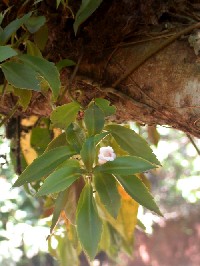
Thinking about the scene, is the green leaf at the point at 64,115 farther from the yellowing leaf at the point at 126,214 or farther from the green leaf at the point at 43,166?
the yellowing leaf at the point at 126,214

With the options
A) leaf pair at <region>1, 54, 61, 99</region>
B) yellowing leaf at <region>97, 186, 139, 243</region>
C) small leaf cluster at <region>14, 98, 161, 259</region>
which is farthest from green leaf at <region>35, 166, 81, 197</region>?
yellowing leaf at <region>97, 186, 139, 243</region>

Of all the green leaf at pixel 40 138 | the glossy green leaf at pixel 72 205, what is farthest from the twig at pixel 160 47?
the green leaf at pixel 40 138

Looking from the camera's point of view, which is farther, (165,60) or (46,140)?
(46,140)

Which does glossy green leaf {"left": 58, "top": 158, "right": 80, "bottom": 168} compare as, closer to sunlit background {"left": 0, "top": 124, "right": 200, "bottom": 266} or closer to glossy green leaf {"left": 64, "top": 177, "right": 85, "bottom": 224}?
glossy green leaf {"left": 64, "top": 177, "right": 85, "bottom": 224}

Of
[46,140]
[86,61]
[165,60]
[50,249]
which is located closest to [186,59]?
[165,60]

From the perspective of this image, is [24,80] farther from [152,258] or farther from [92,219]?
[152,258]

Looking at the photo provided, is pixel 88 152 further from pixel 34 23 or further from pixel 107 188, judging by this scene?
pixel 34 23
